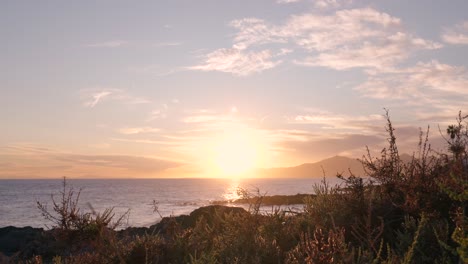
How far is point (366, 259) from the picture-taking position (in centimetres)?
650

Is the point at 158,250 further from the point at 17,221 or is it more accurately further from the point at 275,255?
the point at 17,221

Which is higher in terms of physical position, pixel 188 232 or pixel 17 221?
pixel 188 232

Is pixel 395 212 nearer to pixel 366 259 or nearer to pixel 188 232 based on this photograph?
pixel 366 259

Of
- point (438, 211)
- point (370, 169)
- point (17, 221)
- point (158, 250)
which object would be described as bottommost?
point (17, 221)

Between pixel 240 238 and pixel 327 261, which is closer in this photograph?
pixel 327 261

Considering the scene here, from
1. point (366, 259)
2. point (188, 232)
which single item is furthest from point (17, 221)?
point (366, 259)

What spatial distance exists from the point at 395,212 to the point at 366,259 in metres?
3.53

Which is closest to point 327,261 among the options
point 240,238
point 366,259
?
point 366,259

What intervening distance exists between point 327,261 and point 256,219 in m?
5.26

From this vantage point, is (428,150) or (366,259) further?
(428,150)

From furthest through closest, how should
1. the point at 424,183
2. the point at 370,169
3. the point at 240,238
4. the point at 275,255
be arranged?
the point at 370,169 → the point at 424,183 → the point at 240,238 → the point at 275,255

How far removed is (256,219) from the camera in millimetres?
9945

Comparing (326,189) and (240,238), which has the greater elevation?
(326,189)

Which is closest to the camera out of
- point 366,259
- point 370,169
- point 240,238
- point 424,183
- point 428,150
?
point 366,259
